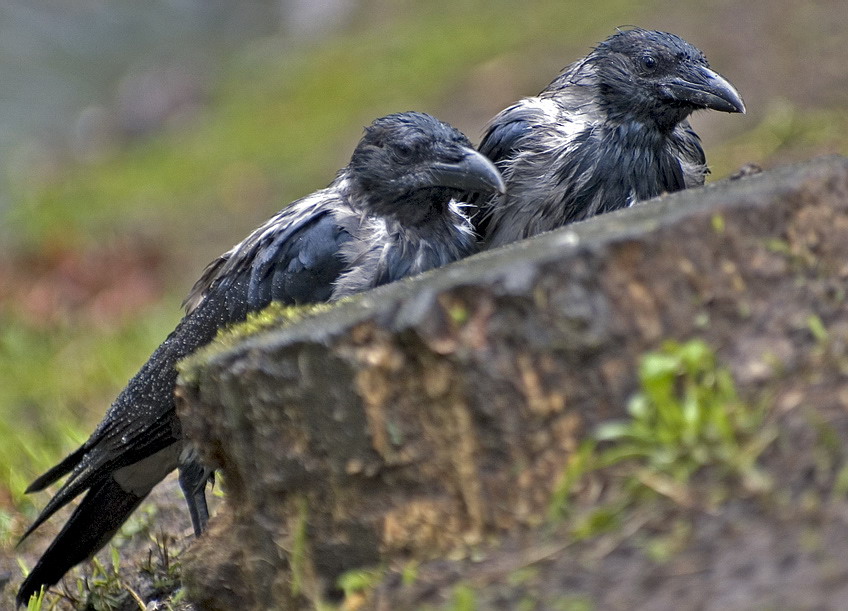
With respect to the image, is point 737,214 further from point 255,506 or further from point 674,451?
point 255,506

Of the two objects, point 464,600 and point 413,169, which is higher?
point 413,169

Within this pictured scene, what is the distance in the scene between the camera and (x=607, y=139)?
4695 mm

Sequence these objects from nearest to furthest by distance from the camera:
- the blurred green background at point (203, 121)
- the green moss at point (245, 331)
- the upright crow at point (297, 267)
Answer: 1. the green moss at point (245, 331)
2. the upright crow at point (297, 267)
3. the blurred green background at point (203, 121)

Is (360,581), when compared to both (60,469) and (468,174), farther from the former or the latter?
(60,469)

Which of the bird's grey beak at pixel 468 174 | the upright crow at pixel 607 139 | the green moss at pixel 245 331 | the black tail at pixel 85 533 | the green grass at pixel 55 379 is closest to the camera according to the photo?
the green moss at pixel 245 331

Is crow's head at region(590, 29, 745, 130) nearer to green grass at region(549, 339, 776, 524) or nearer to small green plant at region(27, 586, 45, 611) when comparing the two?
green grass at region(549, 339, 776, 524)

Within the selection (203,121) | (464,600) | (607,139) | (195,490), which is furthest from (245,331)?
(203,121)

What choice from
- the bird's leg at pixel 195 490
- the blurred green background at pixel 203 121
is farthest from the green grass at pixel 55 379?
the bird's leg at pixel 195 490

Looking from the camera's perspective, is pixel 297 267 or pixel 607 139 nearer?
pixel 297 267

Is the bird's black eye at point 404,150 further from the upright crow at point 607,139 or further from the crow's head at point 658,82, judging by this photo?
the crow's head at point 658,82

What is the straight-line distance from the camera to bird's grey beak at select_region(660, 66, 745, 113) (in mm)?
4457

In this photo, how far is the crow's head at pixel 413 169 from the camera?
4125 millimetres

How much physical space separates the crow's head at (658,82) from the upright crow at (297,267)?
0.78 metres

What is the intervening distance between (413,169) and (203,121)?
1298 cm
